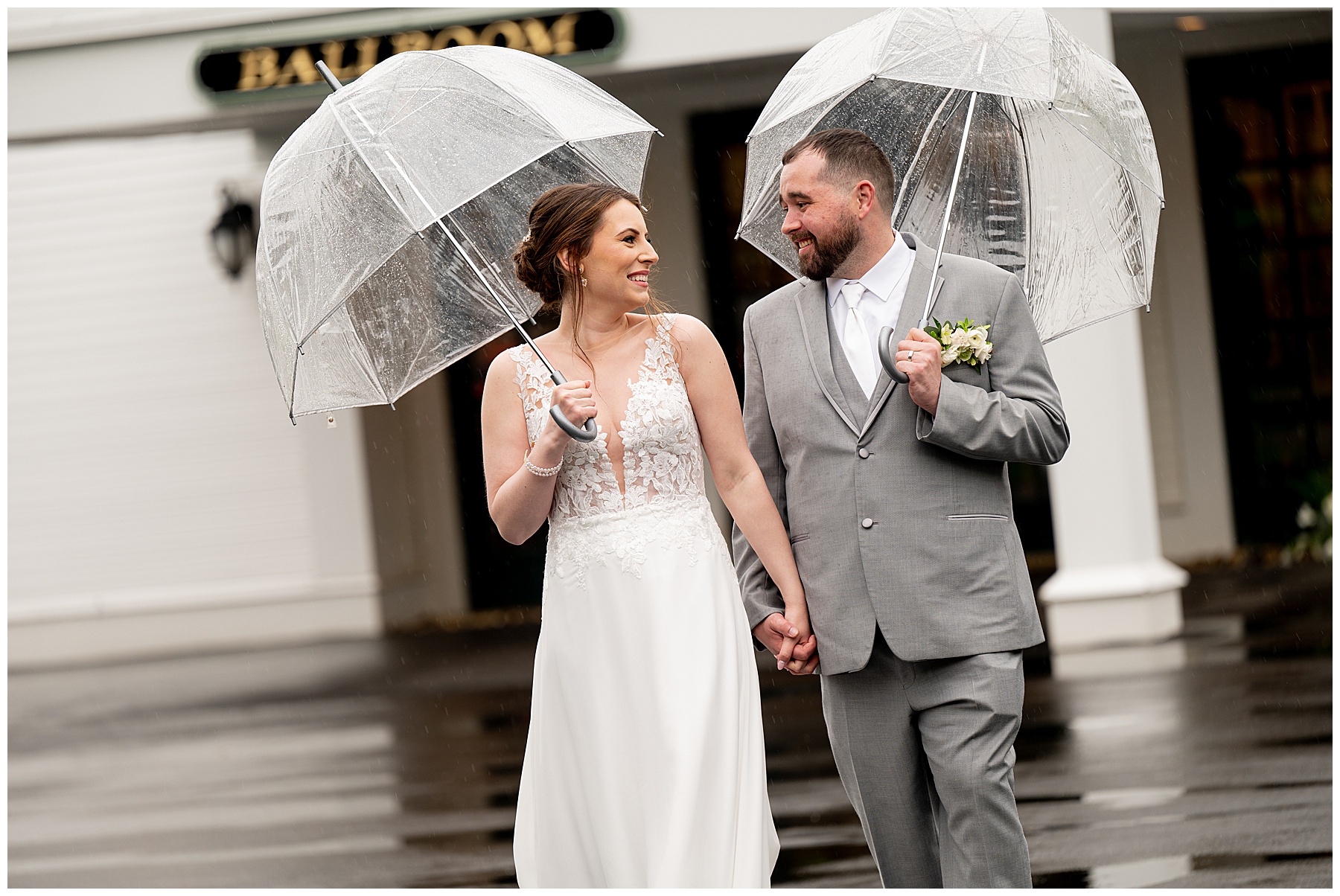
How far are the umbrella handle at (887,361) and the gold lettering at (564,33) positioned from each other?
7.02 m

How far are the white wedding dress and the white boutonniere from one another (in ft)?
2.12

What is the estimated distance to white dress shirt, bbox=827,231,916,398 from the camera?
11.1ft

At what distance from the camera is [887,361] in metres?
3.18

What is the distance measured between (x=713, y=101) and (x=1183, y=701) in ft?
24.3

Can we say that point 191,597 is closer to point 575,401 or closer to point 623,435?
point 623,435

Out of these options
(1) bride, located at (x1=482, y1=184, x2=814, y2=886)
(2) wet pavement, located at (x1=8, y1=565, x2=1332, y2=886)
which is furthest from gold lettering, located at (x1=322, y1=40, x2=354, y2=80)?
(1) bride, located at (x1=482, y1=184, x2=814, y2=886)

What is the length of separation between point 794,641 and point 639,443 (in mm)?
605

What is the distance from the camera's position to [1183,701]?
7316mm

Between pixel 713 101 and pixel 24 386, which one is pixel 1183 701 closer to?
pixel 713 101

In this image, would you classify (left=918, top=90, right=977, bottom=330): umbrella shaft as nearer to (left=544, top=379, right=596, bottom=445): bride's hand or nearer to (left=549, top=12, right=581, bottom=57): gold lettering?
(left=544, top=379, right=596, bottom=445): bride's hand

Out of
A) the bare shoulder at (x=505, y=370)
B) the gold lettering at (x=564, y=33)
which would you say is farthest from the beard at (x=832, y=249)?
the gold lettering at (x=564, y=33)

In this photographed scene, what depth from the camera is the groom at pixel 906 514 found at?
3236mm

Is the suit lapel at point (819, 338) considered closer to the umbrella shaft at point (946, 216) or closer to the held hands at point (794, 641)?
the umbrella shaft at point (946, 216)

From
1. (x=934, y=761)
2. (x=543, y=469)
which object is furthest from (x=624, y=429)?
(x=934, y=761)
